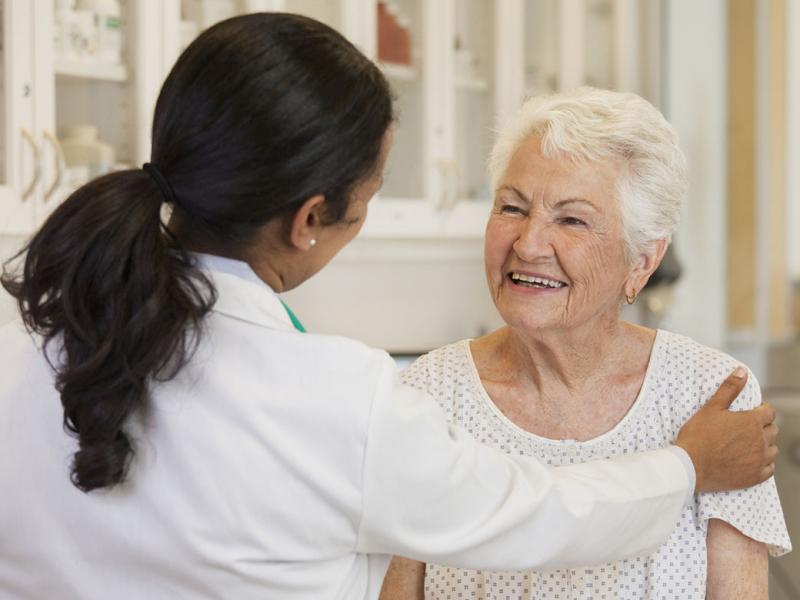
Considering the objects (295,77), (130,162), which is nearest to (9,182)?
(130,162)

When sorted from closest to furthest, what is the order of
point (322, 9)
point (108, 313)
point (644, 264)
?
1. point (108, 313)
2. point (644, 264)
3. point (322, 9)

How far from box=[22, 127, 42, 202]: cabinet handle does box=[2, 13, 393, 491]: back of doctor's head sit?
989 millimetres

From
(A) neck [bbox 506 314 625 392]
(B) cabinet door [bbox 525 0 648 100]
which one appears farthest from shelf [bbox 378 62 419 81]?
(A) neck [bbox 506 314 625 392]

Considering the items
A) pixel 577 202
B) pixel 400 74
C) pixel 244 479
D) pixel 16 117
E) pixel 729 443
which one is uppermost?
pixel 400 74

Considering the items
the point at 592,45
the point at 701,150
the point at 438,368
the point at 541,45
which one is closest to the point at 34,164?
the point at 438,368

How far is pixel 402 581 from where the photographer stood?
1.67 meters

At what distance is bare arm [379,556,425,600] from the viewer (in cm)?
167

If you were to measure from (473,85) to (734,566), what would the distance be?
5.41 feet

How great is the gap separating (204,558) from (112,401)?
0.55 feet

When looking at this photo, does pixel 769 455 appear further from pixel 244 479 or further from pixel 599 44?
pixel 599 44

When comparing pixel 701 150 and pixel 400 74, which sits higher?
pixel 400 74

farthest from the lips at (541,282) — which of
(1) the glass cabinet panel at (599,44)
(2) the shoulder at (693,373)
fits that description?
(1) the glass cabinet panel at (599,44)

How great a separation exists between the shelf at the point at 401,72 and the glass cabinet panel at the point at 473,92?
0.49 ft

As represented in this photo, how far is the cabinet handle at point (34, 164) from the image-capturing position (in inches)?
78.0
